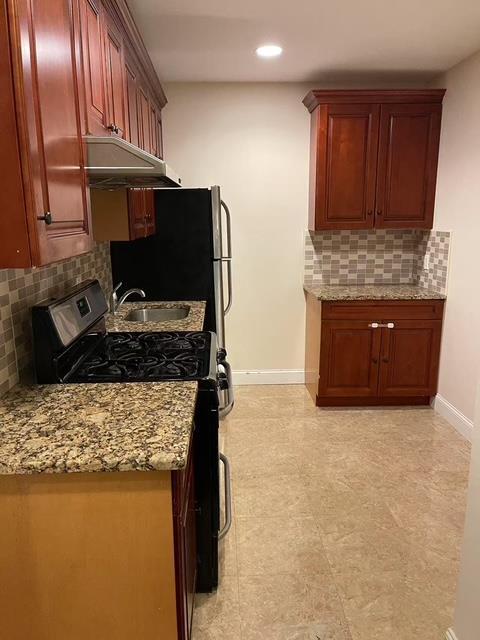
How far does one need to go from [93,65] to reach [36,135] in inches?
32.1

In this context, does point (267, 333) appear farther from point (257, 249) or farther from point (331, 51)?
point (331, 51)

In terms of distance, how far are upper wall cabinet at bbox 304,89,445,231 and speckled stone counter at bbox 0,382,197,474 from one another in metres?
2.52

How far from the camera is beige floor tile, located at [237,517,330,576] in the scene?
2059mm

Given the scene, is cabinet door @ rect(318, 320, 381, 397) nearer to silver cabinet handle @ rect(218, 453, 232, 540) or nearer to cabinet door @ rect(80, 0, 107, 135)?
silver cabinet handle @ rect(218, 453, 232, 540)

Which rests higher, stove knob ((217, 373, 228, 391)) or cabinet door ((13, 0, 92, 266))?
cabinet door ((13, 0, 92, 266))

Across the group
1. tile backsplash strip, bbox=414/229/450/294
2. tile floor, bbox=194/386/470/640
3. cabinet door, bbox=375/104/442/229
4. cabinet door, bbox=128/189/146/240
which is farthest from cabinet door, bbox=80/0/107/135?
tile backsplash strip, bbox=414/229/450/294

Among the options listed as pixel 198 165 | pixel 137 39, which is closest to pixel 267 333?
pixel 198 165

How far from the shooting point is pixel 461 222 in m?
3.29

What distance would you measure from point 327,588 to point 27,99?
1979mm

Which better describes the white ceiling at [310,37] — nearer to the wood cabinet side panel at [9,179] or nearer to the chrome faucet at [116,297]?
the chrome faucet at [116,297]

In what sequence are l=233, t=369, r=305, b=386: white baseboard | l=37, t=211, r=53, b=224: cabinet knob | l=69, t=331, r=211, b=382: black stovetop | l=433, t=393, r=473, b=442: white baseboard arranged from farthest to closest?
l=233, t=369, r=305, b=386: white baseboard < l=433, t=393, r=473, b=442: white baseboard < l=69, t=331, r=211, b=382: black stovetop < l=37, t=211, r=53, b=224: cabinet knob

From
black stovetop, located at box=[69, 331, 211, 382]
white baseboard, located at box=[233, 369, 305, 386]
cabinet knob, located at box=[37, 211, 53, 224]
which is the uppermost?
cabinet knob, located at box=[37, 211, 53, 224]

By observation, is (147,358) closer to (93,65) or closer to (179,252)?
(93,65)

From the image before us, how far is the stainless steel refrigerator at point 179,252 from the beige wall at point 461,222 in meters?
1.60
